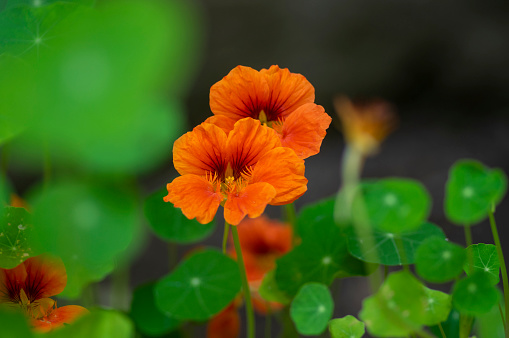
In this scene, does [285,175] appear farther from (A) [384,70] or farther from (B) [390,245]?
(A) [384,70]

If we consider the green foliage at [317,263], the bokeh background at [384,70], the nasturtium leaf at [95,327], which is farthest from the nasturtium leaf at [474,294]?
the bokeh background at [384,70]

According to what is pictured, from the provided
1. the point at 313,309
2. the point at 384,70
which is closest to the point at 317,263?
the point at 313,309

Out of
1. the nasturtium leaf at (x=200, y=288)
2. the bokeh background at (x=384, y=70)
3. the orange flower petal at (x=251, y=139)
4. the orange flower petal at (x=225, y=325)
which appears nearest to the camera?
the orange flower petal at (x=251, y=139)

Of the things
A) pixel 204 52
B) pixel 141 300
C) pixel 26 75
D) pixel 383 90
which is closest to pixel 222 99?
pixel 26 75

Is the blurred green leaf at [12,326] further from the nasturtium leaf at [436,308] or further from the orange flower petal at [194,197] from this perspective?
the nasturtium leaf at [436,308]

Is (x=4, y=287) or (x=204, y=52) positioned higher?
(x=204, y=52)

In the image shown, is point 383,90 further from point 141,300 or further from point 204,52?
point 141,300

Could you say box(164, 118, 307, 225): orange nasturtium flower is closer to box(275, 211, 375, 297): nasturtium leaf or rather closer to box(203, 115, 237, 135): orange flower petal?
box(203, 115, 237, 135): orange flower petal
